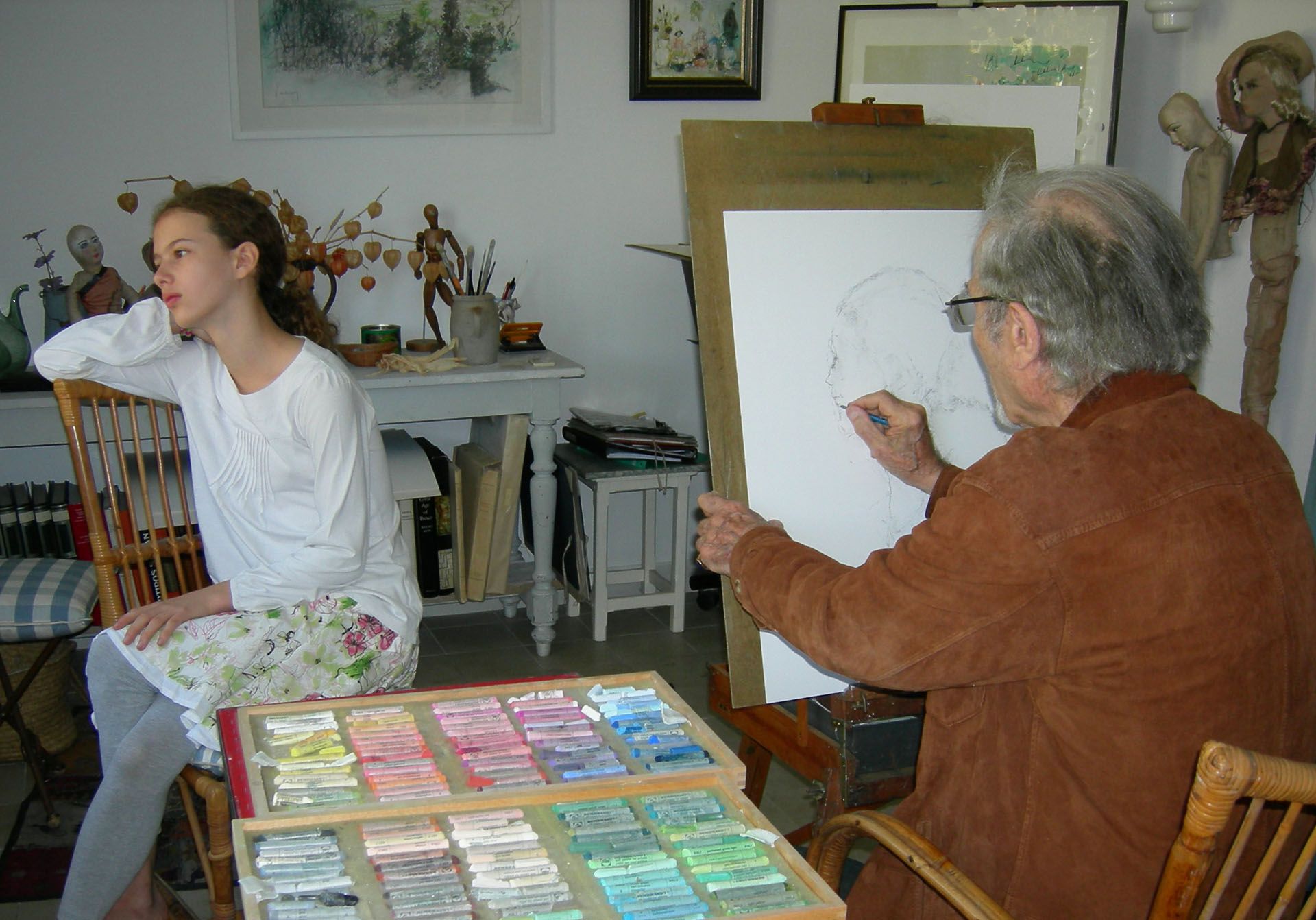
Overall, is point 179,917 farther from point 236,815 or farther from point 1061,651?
point 1061,651

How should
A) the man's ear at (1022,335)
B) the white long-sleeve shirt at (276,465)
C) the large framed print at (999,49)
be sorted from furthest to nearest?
1. the large framed print at (999,49)
2. the white long-sleeve shirt at (276,465)
3. the man's ear at (1022,335)

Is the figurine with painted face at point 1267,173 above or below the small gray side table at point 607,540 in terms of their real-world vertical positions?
above

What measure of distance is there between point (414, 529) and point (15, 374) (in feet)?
3.50

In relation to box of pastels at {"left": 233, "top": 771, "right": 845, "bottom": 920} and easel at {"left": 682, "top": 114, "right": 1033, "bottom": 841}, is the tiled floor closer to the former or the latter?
easel at {"left": 682, "top": 114, "right": 1033, "bottom": 841}

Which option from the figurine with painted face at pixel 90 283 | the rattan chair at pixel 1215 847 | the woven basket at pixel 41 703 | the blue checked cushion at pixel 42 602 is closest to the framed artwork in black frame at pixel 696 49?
the figurine with painted face at pixel 90 283

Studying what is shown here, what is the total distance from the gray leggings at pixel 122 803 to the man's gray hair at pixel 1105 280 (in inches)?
51.2

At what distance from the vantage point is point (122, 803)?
1.66m

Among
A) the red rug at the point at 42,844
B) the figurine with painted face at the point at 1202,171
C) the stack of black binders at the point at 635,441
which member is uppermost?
the figurine with painted face at the point at 1202,171

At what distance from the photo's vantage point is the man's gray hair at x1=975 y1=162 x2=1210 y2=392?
118 centimetres

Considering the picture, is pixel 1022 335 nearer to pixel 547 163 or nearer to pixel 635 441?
pixel 635 441

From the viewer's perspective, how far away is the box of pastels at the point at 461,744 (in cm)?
119

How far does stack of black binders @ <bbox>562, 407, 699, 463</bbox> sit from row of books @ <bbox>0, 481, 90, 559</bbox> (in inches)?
53.9

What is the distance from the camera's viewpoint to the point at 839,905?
3.35 ft

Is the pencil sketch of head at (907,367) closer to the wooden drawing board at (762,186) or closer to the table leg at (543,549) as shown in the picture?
the wooden drawing board at (762,186)
